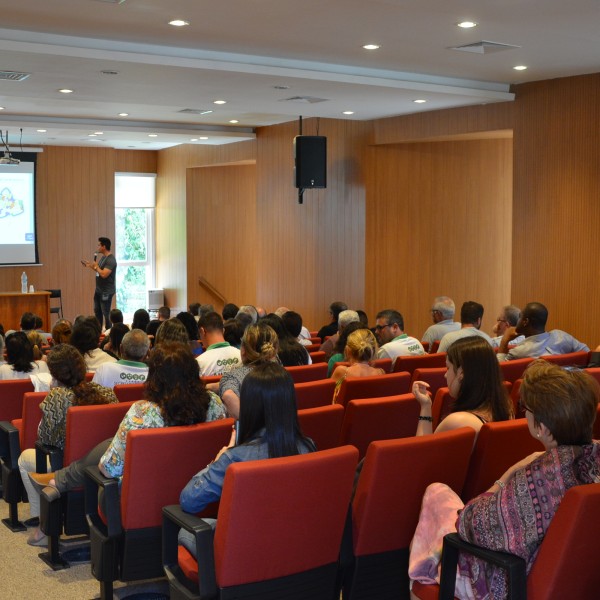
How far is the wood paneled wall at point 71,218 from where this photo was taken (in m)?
16.0

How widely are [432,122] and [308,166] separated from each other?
1.72 meters

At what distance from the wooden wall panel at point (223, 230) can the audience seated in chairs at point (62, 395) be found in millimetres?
11685

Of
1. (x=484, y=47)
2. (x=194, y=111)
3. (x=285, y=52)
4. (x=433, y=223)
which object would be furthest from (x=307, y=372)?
(x=433, y=223)

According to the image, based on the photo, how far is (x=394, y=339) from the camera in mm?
6660

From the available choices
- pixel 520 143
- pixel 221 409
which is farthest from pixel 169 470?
pixel 520 143

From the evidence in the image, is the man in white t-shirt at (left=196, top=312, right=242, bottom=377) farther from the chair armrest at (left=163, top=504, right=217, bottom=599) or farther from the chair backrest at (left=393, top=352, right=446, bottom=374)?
the chair armrest at (left=163, top=504, right=217, bottom=599)

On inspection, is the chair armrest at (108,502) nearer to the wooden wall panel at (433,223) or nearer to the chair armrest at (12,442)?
the chair armrest at (12,442)

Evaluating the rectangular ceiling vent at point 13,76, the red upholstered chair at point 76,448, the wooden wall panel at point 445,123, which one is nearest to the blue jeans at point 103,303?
the wooden wall panel at point 445,123

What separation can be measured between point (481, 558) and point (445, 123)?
28.8 feet

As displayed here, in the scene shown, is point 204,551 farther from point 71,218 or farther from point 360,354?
point 71,218

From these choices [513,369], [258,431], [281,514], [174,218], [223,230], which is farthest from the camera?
[174,218]

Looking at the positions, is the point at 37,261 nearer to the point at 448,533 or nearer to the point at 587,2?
the point at 587,2

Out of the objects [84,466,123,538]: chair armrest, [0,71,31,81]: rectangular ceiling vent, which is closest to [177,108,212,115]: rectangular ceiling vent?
[0,71,31,81]: rectangular ceiling vent

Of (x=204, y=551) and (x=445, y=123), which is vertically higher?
(x=445, y=123)
